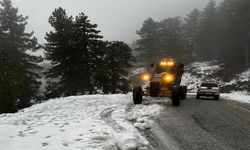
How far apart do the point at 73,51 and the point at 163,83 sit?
20.2 metres

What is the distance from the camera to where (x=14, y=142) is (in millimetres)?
8234

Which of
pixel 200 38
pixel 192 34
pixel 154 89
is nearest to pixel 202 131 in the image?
pixel 154 89

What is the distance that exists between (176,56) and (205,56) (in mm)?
10113

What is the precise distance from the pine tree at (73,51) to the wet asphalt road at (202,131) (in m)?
24.9

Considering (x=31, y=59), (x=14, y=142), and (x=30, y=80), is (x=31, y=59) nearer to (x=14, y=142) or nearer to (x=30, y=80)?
(x=30, y=80)

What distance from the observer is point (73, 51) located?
37.8 m

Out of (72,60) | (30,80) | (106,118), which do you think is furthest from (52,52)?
(106,118)

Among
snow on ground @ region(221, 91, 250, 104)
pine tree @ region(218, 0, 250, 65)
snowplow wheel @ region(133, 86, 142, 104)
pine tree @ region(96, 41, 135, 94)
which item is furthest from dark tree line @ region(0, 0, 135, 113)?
pine tree @ region(218, 0, 250, 65)

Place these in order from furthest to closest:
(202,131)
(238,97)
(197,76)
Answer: (197,76) < (238,97) < (202,131)

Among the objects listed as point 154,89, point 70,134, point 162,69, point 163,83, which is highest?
point 162,69

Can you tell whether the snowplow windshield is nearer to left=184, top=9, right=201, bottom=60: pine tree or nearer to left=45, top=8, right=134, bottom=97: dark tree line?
left=45, top=8, right=134, bottom=97: dark tree line

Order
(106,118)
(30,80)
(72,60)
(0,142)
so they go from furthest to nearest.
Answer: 1. (30,80)
2. (72,60)
3. (106,118)
4. (0,142)

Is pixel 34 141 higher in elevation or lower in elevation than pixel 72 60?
lower

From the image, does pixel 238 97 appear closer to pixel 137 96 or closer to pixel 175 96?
pixel 175 96
